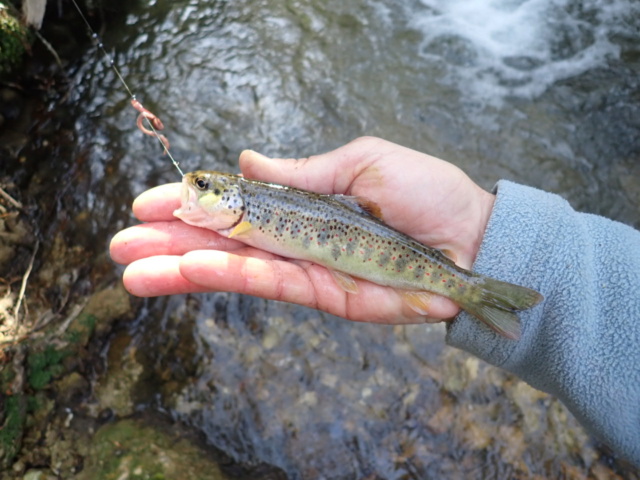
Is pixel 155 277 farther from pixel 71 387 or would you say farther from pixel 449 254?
pixel 449 254

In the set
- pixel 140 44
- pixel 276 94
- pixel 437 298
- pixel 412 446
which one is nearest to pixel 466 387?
pixel 412 446

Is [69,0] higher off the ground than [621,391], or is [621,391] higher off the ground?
[69,0]

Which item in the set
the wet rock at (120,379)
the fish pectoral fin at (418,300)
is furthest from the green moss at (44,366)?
the fish pectoral fin at (418,300)

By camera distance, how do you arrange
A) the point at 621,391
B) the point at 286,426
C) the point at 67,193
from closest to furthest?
1. the point at 621,391
2. the point at 286,426
3. the point at 67,193

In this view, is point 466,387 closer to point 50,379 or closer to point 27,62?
point 50,379

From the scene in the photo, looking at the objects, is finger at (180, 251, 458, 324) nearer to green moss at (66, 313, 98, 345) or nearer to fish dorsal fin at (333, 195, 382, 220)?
fish dorsal fin at (333, 195, 382, 220)

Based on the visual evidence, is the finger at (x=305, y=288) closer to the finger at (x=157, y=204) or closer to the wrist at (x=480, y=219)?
the wrist at (x=480, y=219)
